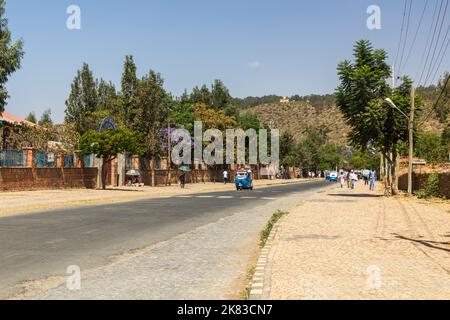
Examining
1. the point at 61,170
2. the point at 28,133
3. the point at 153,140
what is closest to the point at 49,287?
the point at 61,170

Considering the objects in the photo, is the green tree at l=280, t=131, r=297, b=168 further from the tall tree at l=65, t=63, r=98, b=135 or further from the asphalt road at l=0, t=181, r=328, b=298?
the asphalt road at l=0, t=181, r=328, b=298

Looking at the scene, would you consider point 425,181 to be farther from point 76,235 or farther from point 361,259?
point 361,259

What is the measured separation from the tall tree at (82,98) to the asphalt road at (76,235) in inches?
1841

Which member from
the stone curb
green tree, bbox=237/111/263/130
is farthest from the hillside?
the stone curb

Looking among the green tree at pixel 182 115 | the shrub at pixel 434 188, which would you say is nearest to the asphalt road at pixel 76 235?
the shrub at pixel 434 188

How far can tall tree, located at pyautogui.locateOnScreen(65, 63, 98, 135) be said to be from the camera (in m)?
67.1

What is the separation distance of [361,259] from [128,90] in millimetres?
44628

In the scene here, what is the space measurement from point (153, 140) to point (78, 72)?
20691 millimetres

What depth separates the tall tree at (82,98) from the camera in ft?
220

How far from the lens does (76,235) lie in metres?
14.2

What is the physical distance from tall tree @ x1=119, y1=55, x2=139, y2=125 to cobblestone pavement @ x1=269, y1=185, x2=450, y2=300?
119 feet

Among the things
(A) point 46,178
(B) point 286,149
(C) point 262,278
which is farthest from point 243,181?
(B) point 286,149
